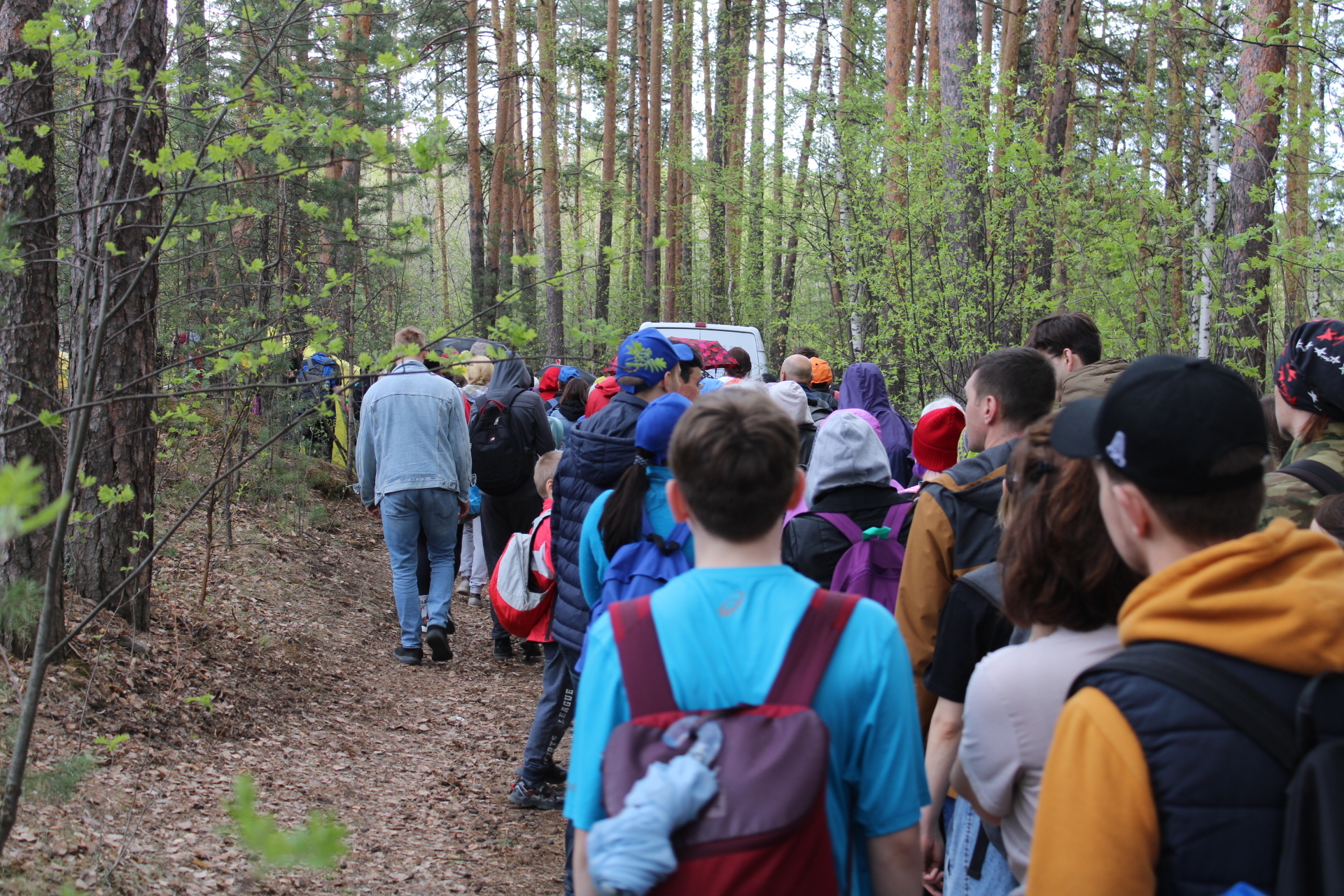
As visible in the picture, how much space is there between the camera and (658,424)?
3.39 m

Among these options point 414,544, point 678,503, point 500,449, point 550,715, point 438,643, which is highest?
point 678,503

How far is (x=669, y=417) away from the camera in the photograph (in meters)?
3.39

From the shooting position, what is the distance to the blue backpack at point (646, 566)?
10.7ft

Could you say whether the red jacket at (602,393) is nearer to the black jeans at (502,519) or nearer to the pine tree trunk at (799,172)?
the black jeans at (502,519)

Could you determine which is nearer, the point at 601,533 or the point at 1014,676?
the point at 1014,676

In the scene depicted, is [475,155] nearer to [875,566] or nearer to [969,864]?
[875,566]

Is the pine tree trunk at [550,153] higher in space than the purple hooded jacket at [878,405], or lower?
higher

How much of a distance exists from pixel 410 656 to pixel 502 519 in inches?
48.0

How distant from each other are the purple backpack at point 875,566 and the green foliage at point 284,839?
2.09 metres

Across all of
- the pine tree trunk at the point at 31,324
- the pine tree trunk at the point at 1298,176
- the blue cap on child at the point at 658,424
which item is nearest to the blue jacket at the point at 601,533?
the blue cap on child at the point at 658,424

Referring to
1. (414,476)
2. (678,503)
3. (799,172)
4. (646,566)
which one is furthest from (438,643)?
(799,172)

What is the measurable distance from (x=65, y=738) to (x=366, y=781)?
1428mm

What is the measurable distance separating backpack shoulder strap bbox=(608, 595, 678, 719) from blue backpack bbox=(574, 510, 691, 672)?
1.52 metres

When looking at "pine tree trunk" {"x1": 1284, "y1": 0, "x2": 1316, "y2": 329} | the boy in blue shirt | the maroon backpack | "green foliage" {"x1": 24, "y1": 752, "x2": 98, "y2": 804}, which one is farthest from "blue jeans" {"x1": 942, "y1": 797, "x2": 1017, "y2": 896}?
"pine tree trunk" {"x1": 1284, "y1": 0, "x2": 1316, "y2": 329}
